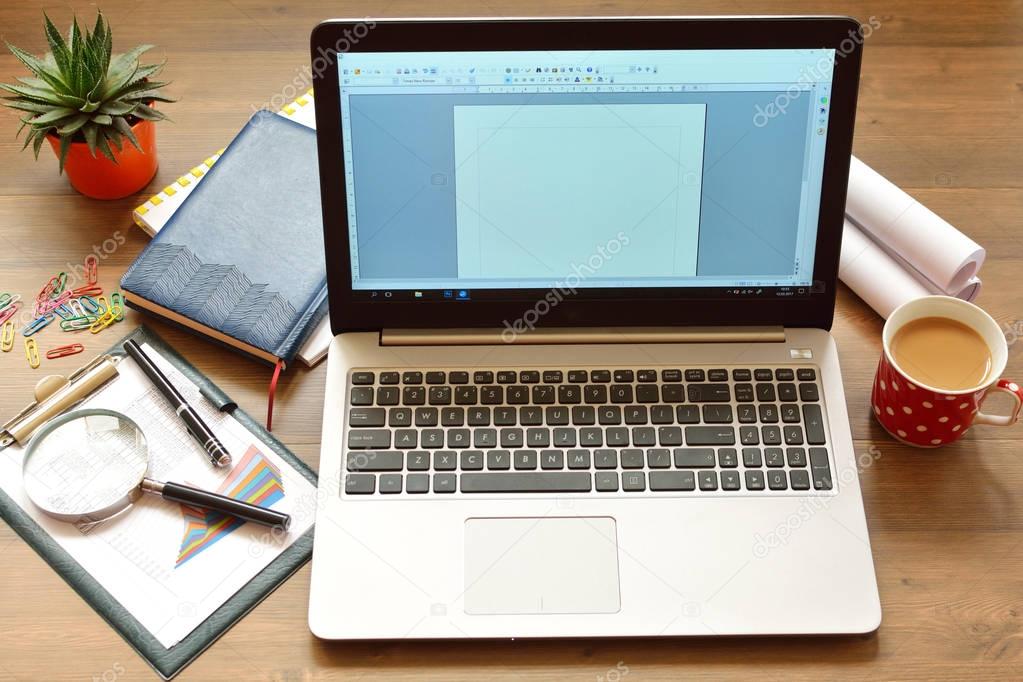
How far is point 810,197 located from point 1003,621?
0.39 m

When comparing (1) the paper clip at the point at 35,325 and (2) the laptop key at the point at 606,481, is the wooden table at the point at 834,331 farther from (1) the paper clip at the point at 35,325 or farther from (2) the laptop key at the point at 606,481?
(2) the laptop key at the point at 606,481

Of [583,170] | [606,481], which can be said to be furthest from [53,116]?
[606,481]

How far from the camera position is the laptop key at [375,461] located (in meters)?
0.86

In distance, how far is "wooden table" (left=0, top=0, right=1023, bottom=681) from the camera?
80cm

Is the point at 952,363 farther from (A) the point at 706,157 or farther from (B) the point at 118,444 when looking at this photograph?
(B) the point at 118,444

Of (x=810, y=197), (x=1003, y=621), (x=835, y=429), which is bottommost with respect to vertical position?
(x=1003, y=621)

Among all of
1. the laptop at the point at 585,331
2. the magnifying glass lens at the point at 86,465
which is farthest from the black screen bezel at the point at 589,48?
the magnifying glass lens at the point at 86,465

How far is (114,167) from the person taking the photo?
107 centimetres

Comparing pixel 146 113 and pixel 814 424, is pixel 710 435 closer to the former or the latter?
pixel 814 424

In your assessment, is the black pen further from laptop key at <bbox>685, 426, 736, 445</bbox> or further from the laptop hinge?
laptop key at <bbox>685, 426, 736, 445</bbox>

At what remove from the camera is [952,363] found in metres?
0.89

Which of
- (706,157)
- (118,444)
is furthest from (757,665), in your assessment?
(118,444)

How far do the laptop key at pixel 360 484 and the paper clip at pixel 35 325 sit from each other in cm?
39

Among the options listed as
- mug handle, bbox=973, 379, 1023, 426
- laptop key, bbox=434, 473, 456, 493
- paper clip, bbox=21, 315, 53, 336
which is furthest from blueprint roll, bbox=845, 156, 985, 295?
paper clip, bbox=21, 315, 53, 336
